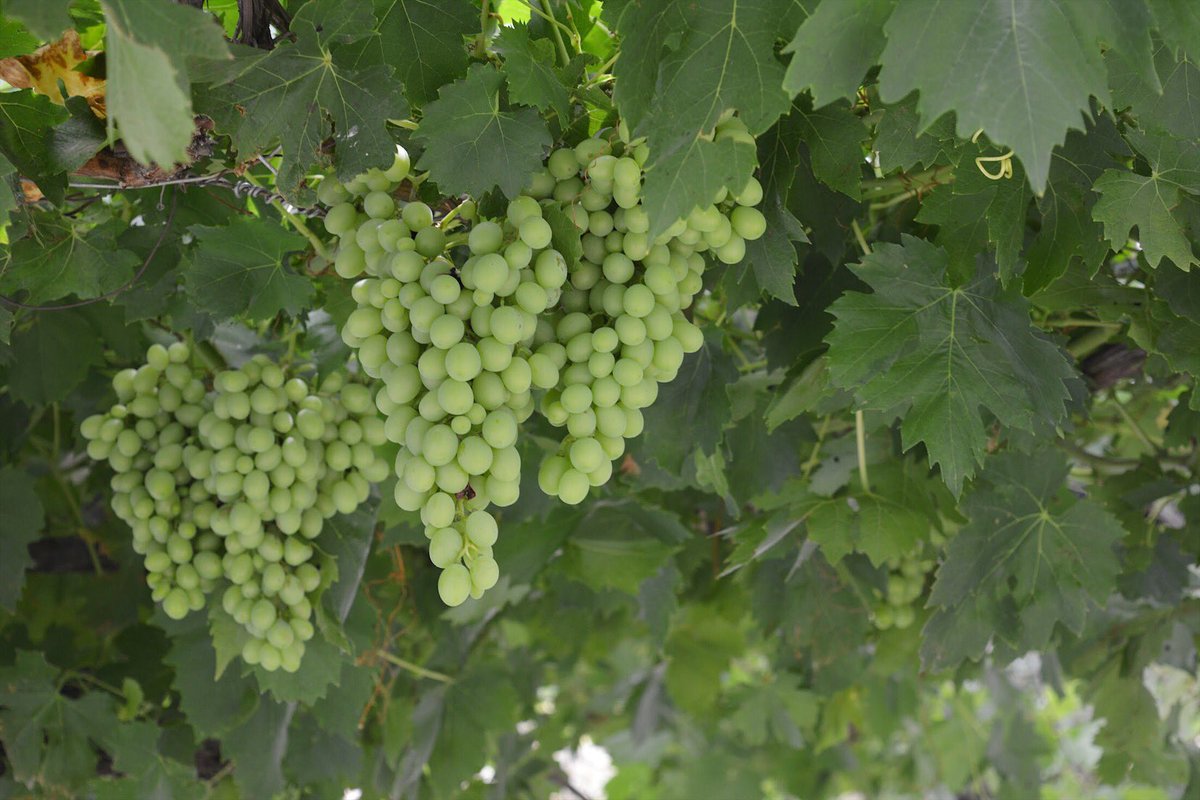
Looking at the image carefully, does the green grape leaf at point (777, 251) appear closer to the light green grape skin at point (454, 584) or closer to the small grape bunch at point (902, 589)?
the light green grape skin at point (454, 584)

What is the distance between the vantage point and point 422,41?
2.53 feet

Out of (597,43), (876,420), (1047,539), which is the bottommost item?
(1047,539)

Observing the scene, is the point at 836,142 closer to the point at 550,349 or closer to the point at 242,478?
the point at 550,349

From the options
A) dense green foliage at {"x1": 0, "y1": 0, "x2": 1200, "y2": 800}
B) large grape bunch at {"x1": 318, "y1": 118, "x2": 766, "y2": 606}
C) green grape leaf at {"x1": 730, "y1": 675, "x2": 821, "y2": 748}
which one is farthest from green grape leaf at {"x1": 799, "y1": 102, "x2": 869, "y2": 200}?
green grape leaf at {"x1": 730, "y1": 675, "x2": 821, "y2": 748}

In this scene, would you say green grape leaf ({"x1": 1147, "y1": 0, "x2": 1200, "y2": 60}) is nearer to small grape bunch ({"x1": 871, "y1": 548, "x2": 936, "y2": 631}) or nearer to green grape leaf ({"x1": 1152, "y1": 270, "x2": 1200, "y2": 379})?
green grape leaf ({"x1": 1152, "y1": 270, "x2": 1200, "y2": 379})

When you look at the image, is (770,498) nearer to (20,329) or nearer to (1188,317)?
(1188,317)

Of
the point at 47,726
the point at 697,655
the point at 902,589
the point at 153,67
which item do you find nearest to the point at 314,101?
the point at 153,67

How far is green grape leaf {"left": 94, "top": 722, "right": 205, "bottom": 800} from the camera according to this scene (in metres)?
1.34

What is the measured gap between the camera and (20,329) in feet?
3.93

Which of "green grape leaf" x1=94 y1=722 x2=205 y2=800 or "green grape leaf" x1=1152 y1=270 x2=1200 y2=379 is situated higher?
"green grape leaf" x1=1152 y1=270 x2=1200 y2=379

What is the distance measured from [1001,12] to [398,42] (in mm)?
433

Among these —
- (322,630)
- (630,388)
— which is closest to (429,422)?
(630,388)

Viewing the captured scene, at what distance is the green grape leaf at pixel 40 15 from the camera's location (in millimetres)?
526

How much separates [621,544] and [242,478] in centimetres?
61
